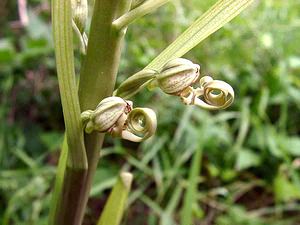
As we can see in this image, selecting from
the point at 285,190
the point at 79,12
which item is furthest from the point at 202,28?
the point at 285,190

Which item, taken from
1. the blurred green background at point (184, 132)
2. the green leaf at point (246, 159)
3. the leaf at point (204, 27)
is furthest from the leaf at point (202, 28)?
the green leaf at point (246, 159)

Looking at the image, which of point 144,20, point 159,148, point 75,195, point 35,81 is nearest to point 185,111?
point 159,148

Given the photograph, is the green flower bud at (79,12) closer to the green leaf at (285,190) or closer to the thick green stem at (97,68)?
the thick green stem at (97,68)

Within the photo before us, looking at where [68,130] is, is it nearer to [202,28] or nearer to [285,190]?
[202,28]

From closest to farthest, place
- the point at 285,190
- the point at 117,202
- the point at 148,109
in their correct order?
the point at 148,109
the point at 117,202
the point at 285,190

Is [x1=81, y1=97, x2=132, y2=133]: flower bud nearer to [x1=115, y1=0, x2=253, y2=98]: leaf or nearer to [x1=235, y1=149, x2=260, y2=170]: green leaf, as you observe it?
[x1=115, y1=0, x2=253, y2=98]: leaf

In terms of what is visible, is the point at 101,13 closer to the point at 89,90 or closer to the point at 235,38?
the point at 89,90
